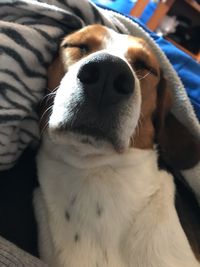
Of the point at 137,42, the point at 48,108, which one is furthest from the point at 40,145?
the point at 137,42

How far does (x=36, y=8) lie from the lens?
3.63 ft

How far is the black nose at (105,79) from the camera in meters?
0.95

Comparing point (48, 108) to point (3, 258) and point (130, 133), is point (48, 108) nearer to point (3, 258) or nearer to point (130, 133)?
point (130, 133)

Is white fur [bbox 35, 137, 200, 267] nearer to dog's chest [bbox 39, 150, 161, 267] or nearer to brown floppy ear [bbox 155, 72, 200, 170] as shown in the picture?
dog's chest [bbox 39, 150, 161, 267]

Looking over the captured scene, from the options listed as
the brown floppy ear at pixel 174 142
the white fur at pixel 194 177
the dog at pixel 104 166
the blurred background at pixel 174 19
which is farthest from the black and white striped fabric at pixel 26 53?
the blurred background at pixel 174 19

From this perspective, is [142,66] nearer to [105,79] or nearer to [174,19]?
[105,79]

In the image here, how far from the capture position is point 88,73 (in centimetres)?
97

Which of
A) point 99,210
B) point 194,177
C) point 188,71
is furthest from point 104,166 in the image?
point 188,71

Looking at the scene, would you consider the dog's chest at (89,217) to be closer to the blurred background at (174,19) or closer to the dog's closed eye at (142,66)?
the dog's closed eye at (142,66)

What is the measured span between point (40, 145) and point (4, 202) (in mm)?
195

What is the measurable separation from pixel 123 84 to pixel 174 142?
17.6 inches

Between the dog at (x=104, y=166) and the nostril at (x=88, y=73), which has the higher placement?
the nostril at (x=88, y=73)

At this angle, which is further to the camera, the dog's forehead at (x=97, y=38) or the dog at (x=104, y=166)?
the dog's forehead at (x=97, y=38)

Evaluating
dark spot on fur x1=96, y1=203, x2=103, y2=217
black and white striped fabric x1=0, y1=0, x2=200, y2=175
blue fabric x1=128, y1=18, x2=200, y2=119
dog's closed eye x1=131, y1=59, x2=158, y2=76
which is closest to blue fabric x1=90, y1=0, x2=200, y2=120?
blue fabric x1=128, y1=18, x2=200, y2=119
